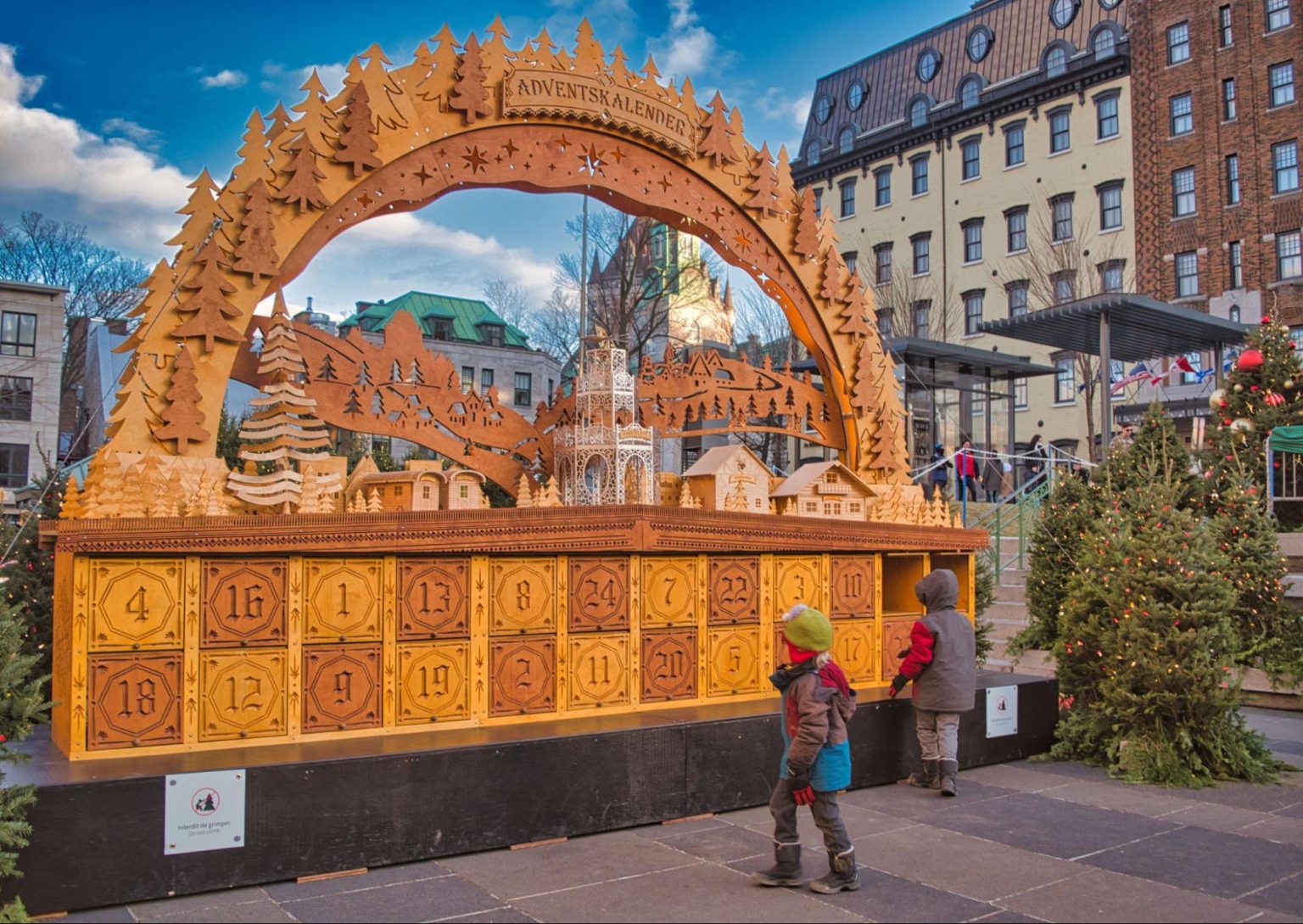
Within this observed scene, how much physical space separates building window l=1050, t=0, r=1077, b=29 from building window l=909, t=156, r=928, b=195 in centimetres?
689

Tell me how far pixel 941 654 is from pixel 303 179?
578 cm

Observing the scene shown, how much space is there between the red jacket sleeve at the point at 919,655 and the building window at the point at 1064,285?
30738 mm

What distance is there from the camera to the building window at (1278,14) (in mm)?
34938

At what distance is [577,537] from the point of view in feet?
23.9

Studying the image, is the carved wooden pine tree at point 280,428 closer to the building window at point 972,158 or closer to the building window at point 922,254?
the building window at point 922,254

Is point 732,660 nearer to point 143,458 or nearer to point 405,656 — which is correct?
point 405,656

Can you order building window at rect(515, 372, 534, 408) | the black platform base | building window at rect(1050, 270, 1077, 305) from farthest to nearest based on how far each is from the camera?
1. building window at rect(515, 372, 534, 408)
2. building window at rect(1050, 270, 1077, 305)
3. the black platform base

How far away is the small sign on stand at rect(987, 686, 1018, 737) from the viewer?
9.49 metres

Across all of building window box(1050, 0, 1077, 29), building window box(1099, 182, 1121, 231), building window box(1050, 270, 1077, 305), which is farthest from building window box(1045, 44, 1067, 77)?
building window box(1050, 270, 1077, 305)

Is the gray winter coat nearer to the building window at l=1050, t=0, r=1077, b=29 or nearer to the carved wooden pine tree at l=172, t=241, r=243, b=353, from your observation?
the carved wooden pine tree at l=172, t=241, r=243, b=353

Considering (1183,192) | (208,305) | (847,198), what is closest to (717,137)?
(208,305)

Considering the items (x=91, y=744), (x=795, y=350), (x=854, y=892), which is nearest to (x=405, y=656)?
(x=91, y=744)

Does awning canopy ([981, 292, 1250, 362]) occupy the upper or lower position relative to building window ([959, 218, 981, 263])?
lower

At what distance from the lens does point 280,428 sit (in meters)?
6.94
